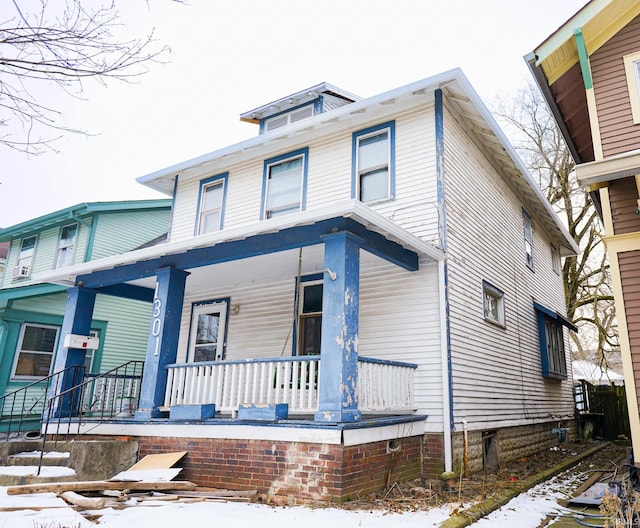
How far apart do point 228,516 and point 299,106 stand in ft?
32.7

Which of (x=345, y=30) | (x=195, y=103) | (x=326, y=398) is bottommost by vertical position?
(x=326, y=398)

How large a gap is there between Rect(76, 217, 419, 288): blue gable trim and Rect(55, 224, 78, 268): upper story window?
675cm

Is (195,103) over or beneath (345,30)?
beneath

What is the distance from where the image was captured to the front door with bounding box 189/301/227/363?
35.9ft

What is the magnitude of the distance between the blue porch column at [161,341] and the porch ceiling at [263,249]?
0.99ft

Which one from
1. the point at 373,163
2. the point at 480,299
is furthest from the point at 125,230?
the point at 480,299

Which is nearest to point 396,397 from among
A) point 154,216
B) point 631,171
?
point 631,171

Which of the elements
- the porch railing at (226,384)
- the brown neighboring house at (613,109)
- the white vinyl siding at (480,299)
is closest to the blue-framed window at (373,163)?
the white vinyl siding at (480,299)

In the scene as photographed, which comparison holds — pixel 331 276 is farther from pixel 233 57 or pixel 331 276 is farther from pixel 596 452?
pixel 596 452

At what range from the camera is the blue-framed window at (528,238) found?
1328 cm

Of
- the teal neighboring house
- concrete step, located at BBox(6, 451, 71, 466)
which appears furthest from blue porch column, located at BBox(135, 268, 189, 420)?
the teal neighboring house

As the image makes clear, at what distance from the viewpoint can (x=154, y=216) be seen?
17281mm

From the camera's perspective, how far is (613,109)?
24.9 ft

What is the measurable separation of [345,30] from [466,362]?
5.67 meters
